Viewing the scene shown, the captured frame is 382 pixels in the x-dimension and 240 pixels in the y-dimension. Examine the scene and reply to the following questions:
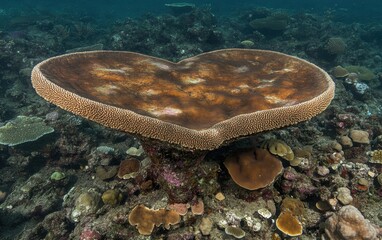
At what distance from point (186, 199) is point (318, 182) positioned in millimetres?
2504

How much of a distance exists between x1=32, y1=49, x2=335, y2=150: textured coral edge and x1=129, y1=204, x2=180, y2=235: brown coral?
1.54m

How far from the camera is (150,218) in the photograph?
4.26 m

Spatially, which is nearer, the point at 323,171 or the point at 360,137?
the point at 323,171

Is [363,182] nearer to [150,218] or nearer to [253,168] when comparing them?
[253,168]

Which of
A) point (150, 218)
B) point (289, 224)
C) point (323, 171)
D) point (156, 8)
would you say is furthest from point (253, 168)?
point (156, 8)

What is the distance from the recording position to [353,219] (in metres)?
4.00

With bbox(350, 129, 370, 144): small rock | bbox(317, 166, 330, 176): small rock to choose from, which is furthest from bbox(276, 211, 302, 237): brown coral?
bbox(350, 129, 370, 144): small rock

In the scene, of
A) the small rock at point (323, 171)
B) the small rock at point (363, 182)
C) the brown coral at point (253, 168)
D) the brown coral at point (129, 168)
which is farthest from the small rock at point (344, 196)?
→ the brown coral at point (129, 168)

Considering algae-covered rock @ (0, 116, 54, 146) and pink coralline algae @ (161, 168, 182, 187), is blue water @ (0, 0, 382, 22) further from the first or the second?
pink coralline algae @ (161, 168, 182, 187)

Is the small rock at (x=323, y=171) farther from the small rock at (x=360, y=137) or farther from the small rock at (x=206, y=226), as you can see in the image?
the small rock at (x=206, y=226)

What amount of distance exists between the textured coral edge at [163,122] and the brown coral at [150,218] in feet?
5.05

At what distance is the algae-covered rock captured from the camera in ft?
23.4

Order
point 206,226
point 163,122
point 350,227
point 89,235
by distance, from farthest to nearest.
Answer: point 89,235, point 206,226, point 350,227, point 163,122

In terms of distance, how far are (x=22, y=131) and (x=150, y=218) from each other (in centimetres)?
517
